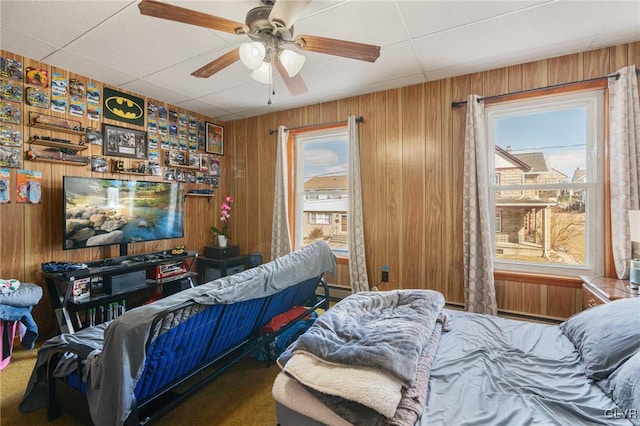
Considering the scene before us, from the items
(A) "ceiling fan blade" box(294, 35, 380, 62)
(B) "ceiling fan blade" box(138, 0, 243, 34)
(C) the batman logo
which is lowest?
(A) "ceiling fan blade" box(294, 35, 380, 62)

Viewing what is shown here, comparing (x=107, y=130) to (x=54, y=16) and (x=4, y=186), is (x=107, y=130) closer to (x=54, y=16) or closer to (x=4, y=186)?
(x=4, y=186)

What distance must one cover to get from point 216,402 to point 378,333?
4.30 feet

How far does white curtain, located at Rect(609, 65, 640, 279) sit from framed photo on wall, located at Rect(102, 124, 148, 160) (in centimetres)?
469

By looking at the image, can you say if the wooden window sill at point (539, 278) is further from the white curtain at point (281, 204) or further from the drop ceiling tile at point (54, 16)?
the drop ceiling tile at point (54, 16)

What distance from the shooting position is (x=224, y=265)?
387 cm

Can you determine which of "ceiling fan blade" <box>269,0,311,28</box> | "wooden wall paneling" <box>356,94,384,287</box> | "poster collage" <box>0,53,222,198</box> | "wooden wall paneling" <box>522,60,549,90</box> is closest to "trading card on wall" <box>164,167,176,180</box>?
"poster collage" <box>0,53,222,198</box>

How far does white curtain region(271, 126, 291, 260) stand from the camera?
13.0 feet

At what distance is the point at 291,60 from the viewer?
188 centimetres

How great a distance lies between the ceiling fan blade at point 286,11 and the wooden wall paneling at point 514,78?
237 centimetres

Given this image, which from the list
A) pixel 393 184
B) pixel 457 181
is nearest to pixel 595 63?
pixel 457 181

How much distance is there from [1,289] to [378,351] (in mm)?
2869

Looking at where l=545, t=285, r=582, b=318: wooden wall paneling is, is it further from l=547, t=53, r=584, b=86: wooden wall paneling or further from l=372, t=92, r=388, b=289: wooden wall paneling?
l=547, t=53, r=584, b=86: wooden wall paneling

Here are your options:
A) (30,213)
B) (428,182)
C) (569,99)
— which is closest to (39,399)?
(30,213)

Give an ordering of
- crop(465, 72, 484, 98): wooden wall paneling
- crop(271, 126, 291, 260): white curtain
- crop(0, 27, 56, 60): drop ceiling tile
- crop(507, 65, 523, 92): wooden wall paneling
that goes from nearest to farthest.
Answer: crop(0, 27, 56, 60): drop ceiling tile, crop(507, 65, 523, 92): wooden wall paneling, crop(465, 72, 484, 98): wooden wall paneling, crop(271, 126, 291, 260): white curtain
